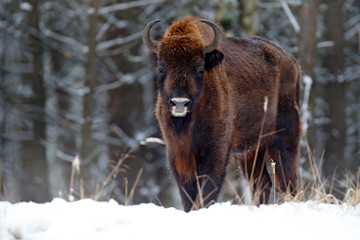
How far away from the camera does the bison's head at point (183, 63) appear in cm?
625

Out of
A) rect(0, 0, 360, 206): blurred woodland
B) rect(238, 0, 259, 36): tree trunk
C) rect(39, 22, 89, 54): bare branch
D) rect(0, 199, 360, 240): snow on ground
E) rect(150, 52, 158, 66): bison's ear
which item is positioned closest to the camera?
rect(0, 199, 360, 240): snow on ground

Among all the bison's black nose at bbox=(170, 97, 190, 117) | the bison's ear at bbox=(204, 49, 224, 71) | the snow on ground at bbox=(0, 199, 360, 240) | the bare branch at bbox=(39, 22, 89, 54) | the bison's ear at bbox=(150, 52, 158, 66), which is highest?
the bison's ear at bbox=(204, 49, 224, 71)

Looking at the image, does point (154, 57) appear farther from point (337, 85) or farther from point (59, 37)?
point (337, 85)

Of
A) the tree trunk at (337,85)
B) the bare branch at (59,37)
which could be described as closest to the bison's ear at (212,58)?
the bare branch at (59,37)

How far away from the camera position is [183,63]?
6.43m

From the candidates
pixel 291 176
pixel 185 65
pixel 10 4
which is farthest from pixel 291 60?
pixel 10 4

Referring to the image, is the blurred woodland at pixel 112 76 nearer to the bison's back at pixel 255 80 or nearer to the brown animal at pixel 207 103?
the bison's back at pixel 255 80

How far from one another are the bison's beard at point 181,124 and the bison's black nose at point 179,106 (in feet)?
1.45

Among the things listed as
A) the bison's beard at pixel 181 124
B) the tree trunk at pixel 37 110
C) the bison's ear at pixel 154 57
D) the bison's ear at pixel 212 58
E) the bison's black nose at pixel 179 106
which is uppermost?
the bison's ear at pixel 212 58

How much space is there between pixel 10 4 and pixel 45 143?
4.66 m

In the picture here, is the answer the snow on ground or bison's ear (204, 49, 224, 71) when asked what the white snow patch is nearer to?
bison's ear (204, 49, 224, 71)


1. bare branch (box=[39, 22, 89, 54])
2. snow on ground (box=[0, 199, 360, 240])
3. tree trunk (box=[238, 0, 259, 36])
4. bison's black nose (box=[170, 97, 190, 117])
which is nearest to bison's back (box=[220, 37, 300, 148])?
bison's black nose (box=[170, 97, 190, 117])

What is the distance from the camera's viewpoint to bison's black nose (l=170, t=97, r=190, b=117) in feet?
19.8

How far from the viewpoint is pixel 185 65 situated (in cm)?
643
